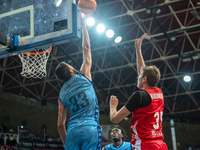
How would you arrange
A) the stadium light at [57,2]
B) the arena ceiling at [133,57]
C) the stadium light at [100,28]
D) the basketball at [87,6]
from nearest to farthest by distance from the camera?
the stadium light at [57,2]
the basketball at [87,6]
the stadium light at [100,28]
the arena ceiling at [133,57]

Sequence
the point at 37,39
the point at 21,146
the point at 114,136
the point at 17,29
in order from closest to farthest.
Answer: the point at 37,39 → the point at 17,29 → the point at 114,136 → the point at 21,146

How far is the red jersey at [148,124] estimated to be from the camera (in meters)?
2.84

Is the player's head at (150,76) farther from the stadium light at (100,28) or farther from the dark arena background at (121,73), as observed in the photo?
the dark arena background at (121,73)

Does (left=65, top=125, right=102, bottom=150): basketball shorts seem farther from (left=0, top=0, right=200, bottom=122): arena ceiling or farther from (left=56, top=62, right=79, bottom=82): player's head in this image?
(left=0, top=0, right=200, bottom=122): arena ceiling

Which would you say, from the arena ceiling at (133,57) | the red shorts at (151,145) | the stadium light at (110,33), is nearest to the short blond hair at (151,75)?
the red shorts at (151,145)

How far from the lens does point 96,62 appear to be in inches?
744

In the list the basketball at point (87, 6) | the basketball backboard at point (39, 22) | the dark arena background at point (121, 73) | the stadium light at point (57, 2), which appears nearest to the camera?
the basketball backboard at point (39, 22)

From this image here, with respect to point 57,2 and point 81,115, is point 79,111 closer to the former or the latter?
point 81,115

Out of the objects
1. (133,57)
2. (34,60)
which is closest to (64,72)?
(34,60)

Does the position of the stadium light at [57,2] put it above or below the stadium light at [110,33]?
below

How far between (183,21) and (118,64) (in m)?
5.98

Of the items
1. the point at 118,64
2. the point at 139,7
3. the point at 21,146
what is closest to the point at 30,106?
the point at 21,146

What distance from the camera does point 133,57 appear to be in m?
18.0

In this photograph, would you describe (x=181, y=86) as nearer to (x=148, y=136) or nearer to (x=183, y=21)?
(x=183, y=21)
